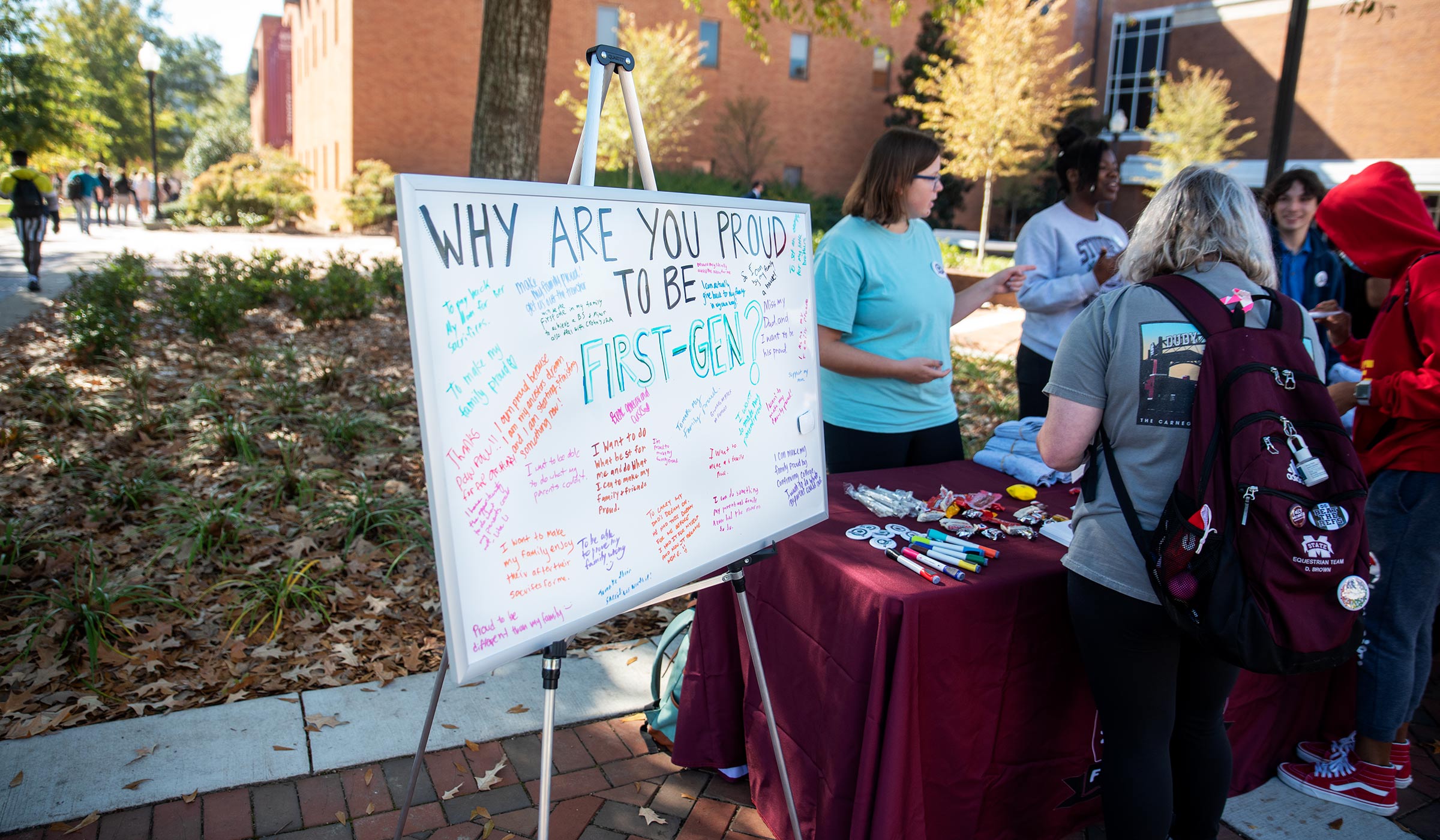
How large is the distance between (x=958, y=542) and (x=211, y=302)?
24.9 ft

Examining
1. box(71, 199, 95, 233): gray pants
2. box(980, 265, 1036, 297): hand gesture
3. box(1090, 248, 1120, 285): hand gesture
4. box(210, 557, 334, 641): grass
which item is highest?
box(71, 199, 95, 233): gray pants

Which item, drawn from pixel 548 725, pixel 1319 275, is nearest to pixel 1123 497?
pixel 548 725

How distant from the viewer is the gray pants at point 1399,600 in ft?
9.32

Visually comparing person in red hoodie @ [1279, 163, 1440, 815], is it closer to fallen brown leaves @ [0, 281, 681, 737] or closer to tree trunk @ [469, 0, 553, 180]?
fallen brown leaves @ [0, 281, 681, 737]

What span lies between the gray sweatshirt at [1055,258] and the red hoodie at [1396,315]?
3.16ft

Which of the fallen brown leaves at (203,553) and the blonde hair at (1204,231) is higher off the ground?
the blonde hair at (1204,231)

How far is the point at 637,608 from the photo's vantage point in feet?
6.98

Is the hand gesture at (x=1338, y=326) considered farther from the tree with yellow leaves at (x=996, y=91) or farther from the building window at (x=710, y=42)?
the building window at (x=710, y=42)

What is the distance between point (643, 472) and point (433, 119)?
2852 centimetres

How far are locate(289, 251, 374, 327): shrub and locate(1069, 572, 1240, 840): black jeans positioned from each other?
8.32 meters

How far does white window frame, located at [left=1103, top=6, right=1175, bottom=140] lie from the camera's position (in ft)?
111

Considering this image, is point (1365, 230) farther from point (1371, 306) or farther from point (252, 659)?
point (252, 659)

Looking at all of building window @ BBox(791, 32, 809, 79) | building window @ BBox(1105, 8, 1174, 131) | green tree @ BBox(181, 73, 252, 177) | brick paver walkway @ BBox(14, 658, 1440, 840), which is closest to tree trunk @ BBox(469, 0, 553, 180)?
brick paver walkway @ BBox(14, 658, 1440, 840)

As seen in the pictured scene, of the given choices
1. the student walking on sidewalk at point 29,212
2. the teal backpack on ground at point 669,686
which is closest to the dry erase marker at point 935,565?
the teal backpack on ground at point 669,686
